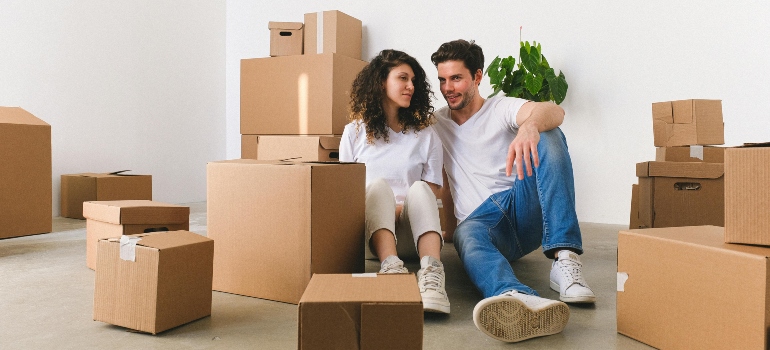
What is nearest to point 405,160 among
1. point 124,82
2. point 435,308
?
point 435,308

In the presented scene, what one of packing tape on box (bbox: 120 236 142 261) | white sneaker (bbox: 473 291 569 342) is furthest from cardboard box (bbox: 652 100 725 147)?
packing tape on box (bbox: 120 236 142 261)

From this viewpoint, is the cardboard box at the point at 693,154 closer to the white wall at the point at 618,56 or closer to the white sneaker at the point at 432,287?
the white wall at the point at 618,56

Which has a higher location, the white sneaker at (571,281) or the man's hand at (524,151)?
the man's hand at (524,151)

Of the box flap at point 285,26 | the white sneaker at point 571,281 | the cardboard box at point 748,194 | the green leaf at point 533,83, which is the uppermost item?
the box flap at point 285,26

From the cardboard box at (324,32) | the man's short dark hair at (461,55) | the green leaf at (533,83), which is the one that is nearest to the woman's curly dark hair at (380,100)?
the man's short dark hair at (461,55)

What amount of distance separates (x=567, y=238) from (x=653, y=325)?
36 centimetres

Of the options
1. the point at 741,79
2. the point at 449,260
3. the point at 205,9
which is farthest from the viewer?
the point at 205,9

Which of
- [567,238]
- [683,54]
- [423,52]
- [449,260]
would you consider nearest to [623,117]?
[683,54]

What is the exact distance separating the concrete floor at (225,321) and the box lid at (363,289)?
0.74 ft

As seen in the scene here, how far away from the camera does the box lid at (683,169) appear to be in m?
1.90

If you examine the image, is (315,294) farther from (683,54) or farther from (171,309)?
(683,54)

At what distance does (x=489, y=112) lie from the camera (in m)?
1.71

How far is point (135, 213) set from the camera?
163cm

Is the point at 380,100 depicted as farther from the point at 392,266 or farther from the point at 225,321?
the point at 225,321
